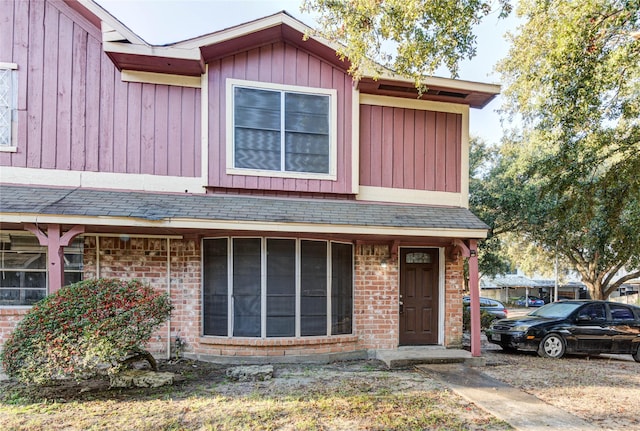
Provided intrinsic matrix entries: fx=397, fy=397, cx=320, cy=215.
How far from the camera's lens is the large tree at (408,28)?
6364mm

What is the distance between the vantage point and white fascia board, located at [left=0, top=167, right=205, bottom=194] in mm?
6995

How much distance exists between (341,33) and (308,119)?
171cm

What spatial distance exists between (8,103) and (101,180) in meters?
2.09

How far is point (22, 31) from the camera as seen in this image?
23.5 feet

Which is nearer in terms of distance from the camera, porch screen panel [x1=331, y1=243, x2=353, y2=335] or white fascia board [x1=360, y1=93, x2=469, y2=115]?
porch screen panel [x1=331, y1=243, x2=353, y2=335]

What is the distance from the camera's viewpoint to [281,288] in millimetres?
7520

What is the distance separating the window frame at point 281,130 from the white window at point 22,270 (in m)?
3.37

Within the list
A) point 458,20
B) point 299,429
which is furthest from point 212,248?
point 458,20

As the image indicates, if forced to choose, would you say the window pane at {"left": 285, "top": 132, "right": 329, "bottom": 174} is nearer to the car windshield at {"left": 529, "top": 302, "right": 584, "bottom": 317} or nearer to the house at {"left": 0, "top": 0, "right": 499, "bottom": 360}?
the house at {"left": 0, "top": 0, "right": 499, "bottom": 360}

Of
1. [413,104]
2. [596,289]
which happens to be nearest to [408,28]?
[413,104]

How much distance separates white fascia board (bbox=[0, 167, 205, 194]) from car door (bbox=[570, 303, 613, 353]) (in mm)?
8737

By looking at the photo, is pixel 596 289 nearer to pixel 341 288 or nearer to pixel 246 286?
pixel 341 288

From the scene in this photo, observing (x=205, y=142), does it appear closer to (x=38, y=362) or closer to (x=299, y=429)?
(x=38, y=362)

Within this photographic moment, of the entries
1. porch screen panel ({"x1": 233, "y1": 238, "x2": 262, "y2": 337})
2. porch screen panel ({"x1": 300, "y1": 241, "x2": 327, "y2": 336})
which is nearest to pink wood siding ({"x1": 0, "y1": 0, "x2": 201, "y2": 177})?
porch screen panel ({"x1": 233, "y1": 238, "x2": 262, "y2": 337})
